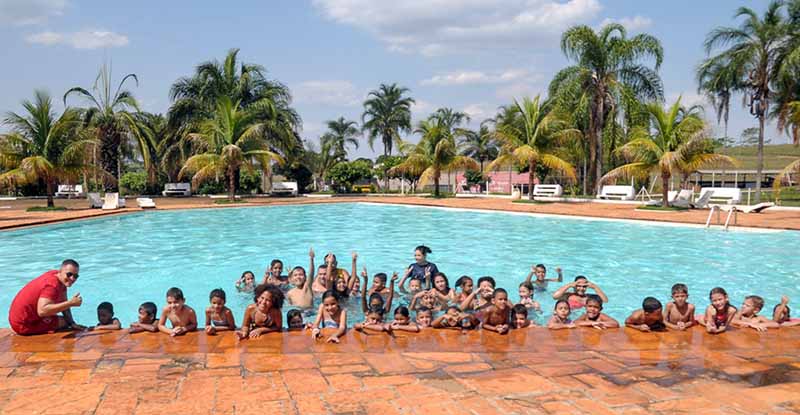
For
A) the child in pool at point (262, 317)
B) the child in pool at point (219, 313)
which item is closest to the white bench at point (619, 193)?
the child in pool at point (262, 317)

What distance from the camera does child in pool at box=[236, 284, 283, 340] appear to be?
17.3 ft

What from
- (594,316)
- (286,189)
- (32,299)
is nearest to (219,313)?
(32,299)

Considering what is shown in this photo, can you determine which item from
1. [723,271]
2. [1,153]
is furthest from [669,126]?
[1,153]

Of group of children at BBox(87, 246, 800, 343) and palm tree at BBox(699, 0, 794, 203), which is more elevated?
palm tree at BBox(699, 0, 794, 203)

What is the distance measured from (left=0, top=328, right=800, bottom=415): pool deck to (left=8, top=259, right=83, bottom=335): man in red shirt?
6.8 inches

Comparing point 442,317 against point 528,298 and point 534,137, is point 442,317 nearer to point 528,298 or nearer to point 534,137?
point 528,298

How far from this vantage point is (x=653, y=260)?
1248cm

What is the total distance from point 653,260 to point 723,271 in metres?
1.49

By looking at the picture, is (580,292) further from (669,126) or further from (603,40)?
(603,40)

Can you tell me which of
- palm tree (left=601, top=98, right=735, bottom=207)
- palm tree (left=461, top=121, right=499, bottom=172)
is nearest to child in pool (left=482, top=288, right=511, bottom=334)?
palm tree (left=601, top=98, right=735, bottom=207)

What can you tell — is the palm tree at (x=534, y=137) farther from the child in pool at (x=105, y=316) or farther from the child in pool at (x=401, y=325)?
the child in pool at (x=105, y=316)

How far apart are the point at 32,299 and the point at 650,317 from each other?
6347mm

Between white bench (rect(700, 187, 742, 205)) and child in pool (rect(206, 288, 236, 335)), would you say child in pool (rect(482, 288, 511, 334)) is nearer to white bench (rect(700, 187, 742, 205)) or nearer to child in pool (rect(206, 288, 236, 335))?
child in pool (rect(206, 288, 236, 335))

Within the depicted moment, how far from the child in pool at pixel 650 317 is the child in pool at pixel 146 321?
5078 mm
